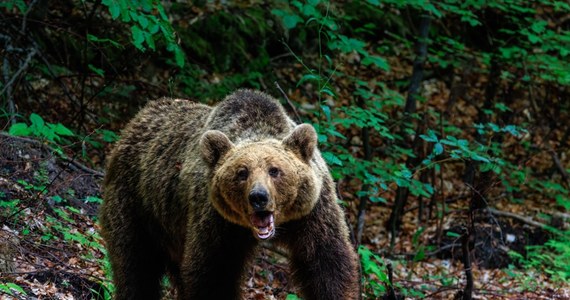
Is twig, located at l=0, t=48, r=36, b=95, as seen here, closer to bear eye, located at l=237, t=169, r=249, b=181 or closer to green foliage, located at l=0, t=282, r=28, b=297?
green foliage, located at l=0, t=282, r=28, b=297

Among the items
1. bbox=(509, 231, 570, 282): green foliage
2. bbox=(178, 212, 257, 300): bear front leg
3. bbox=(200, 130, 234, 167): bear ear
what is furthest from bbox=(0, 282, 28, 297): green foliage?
bbox=(509, 231, 570, 282): green foliage

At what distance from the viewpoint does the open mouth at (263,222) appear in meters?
3.76

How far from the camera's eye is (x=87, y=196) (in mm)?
7000

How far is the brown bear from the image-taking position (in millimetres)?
3912

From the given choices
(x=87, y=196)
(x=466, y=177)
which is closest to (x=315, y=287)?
(x=87, y=196)

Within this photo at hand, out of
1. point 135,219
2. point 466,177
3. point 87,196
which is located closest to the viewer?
point 135,219

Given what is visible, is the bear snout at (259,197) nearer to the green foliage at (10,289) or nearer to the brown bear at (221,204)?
the brown bear at (221,204)

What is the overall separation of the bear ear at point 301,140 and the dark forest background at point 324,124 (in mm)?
1522

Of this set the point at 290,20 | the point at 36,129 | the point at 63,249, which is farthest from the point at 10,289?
the point at 290,20

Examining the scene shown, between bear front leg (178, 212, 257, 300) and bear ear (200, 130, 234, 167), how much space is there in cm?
37

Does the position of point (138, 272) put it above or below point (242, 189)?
below

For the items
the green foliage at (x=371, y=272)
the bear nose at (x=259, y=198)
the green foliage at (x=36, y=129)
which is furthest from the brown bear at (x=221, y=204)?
the green foliage at (x=371, y=272)

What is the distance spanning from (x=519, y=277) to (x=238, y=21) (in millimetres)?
6148

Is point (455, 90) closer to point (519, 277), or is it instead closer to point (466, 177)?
point (466, 177)
